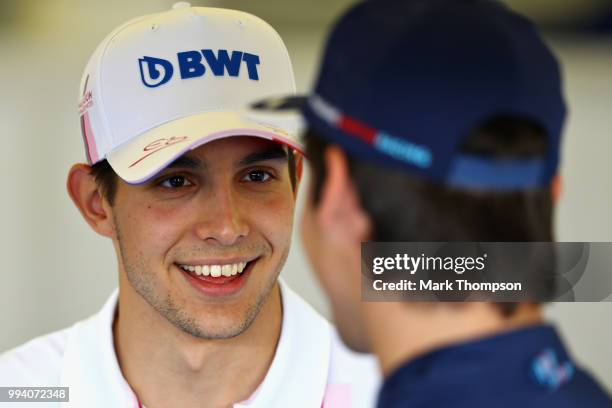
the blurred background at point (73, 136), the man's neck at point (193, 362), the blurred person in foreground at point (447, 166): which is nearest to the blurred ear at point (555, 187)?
the blurred person in foreground at point (447, 166)

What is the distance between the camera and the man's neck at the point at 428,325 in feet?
3.02

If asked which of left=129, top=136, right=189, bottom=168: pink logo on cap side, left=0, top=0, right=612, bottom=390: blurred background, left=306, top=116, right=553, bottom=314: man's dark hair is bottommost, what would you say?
left=0, top=0, right=612, bottom=390: blurred background

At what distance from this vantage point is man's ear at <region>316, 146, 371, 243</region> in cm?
95

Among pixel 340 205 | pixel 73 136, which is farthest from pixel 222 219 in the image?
pixel 73 136

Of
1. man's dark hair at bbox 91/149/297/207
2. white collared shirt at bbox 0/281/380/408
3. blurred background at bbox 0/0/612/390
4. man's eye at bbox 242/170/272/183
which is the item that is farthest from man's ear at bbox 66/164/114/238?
blurred background at bbox 0/0/612/390

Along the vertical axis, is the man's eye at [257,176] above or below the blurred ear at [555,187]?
below

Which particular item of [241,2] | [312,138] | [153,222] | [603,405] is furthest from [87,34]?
[603,405]

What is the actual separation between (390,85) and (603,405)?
34 centimetres

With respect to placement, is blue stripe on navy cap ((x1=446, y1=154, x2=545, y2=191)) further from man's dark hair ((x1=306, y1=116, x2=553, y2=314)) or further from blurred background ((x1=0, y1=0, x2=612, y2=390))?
blurred background ((x1=0, y1=0, x2=612, y2=390))

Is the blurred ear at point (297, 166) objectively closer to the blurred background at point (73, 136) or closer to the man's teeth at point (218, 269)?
the man's teeth at point (218, 269)

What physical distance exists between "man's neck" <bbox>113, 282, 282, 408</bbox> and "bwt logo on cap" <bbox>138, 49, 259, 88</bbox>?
0.38 meters

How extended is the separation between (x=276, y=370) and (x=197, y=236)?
0.87 ft

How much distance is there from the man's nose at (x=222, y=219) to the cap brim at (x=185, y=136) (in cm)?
11

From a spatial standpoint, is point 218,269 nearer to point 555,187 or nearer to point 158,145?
point 158,145
